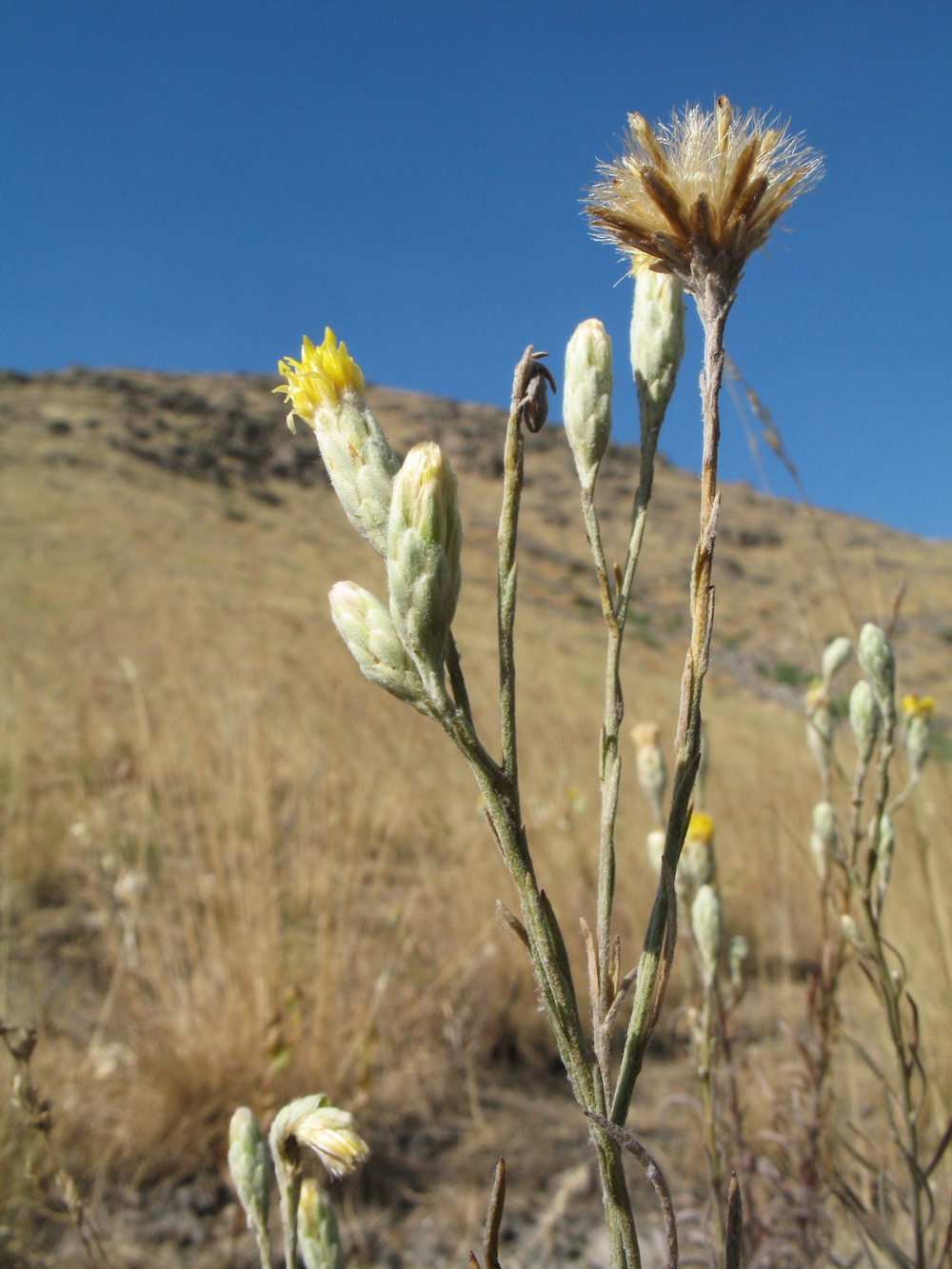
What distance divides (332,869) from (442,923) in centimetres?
78

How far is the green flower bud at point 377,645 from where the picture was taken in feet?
1.75

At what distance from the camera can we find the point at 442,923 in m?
3.58

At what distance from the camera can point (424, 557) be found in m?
0.50

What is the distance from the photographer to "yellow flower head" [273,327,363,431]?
701mm

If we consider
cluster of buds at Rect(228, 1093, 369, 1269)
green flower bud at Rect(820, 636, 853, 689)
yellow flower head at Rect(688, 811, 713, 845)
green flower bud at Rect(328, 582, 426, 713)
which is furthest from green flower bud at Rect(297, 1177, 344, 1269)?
green flower bud at Rect(820, 636, 853, 689)

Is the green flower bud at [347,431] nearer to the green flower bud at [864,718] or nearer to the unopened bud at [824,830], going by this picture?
the green flower bud at [864,718]

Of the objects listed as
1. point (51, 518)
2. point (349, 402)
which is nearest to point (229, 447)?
point (51, 518)

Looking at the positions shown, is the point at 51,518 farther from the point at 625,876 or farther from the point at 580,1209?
the point at 580,1209

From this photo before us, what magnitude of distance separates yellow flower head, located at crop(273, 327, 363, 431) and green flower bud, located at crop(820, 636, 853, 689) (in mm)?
1378

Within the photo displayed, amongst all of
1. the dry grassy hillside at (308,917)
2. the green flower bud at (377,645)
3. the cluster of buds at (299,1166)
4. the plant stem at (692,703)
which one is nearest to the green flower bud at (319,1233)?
the cluster of buds at (299,1166)

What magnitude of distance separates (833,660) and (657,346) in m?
1.26

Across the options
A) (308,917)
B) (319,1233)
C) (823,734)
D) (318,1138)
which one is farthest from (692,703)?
(308,917)

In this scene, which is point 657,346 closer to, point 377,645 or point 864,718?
point 377,645

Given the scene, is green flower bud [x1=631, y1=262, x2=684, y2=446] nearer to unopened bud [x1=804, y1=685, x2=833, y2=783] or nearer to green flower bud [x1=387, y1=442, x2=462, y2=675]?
green flower bud [x1=387, y1=442, x2=462, y2=675]
